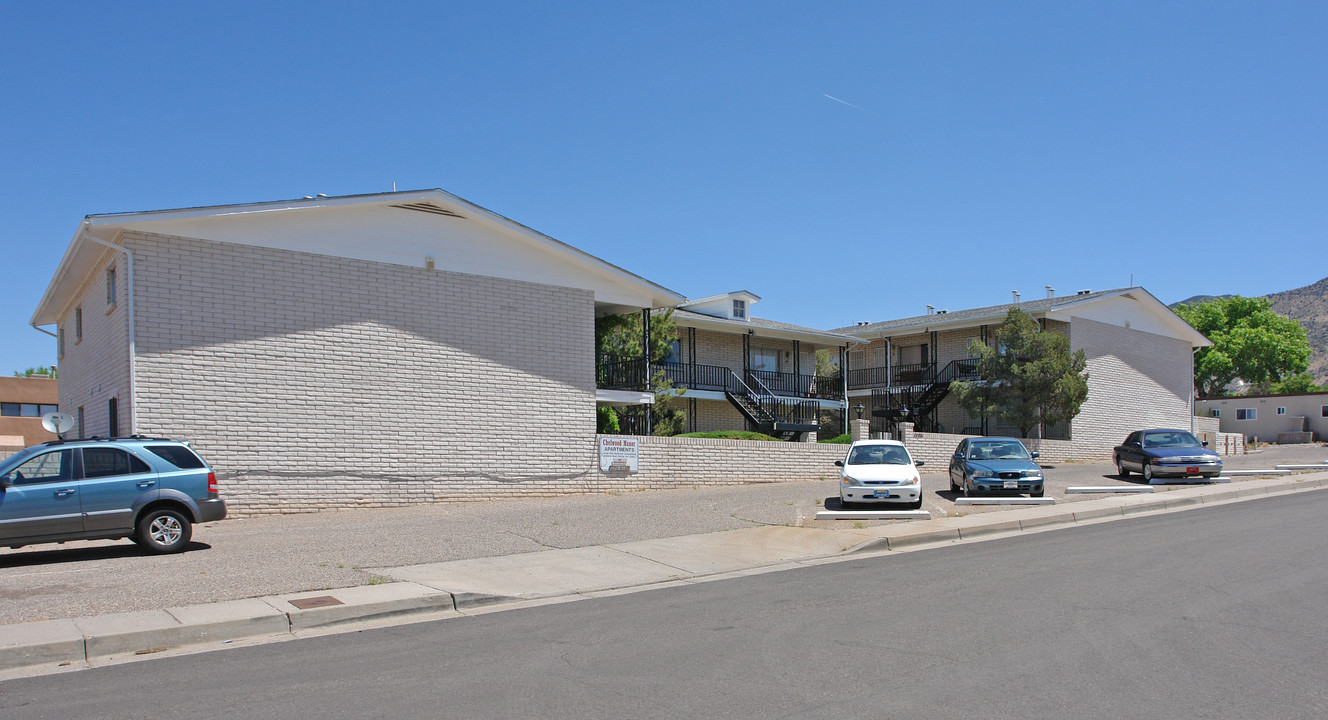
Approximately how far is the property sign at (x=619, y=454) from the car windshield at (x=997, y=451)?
7784mm

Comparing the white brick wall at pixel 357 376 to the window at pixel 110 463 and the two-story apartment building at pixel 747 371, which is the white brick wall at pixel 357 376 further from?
the two-story apartment building at pixel 747 371

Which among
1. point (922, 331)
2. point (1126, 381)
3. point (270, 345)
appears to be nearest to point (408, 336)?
point (270, 345)

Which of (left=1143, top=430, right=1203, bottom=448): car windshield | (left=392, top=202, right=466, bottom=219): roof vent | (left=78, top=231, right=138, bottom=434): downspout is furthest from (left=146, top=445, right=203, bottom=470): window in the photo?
(left=1143, top=430, right=1203, bottom=448): car windshield

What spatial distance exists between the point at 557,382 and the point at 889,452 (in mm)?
7673

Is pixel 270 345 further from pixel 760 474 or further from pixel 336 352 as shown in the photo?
pixel 760 474

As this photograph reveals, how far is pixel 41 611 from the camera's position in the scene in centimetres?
870

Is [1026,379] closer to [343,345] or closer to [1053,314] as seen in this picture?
[1053,314]

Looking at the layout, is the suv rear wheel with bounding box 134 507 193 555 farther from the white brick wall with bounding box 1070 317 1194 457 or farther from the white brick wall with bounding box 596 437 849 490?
the white brick wall with bounding box 1070 317 1194 457

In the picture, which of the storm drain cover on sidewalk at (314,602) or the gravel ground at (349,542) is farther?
the gravel ground at (349,542)

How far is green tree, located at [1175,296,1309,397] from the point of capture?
70.3 meters

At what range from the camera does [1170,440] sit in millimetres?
25344

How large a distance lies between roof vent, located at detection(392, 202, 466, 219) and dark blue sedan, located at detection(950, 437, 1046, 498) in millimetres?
12549

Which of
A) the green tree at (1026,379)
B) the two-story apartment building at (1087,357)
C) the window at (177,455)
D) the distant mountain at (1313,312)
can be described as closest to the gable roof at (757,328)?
the two-story apartment building at (1087,357)

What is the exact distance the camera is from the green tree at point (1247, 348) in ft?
231
